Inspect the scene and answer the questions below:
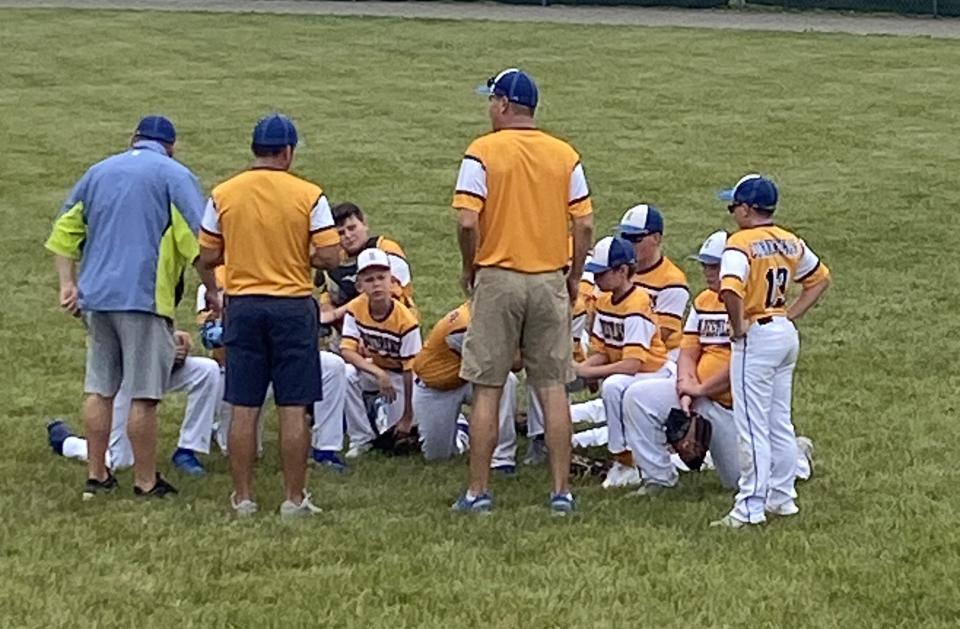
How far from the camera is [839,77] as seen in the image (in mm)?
27828

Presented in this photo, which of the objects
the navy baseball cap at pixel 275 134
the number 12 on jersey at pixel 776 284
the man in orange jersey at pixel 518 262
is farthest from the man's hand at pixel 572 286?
the navy baseball cap at pixel 275 134

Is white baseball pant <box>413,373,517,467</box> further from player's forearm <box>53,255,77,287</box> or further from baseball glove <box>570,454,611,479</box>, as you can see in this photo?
player's forearm <box>53,255,77,287</box>

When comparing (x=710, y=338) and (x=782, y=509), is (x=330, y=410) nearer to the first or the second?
(x=710, y=338)

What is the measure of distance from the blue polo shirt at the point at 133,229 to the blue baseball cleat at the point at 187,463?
112cm

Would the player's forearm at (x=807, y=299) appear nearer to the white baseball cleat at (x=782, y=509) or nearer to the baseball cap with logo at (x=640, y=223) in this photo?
the white baseball cleat at (x=782, y=509)

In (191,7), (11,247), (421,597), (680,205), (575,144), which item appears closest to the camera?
(421,597)

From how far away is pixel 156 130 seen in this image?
8.69 m

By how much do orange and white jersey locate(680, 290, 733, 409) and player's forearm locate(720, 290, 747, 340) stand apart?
0.70 metres

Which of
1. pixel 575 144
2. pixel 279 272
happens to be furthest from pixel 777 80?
pixel 279 272

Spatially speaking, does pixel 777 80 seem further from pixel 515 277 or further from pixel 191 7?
pixel 515 277

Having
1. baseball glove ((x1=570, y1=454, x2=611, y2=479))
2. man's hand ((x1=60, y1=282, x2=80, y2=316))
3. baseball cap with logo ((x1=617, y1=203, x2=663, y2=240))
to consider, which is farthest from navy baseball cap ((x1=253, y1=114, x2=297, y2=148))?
baseball glove ((x1=570, y1=454, x2=611, y2=479))

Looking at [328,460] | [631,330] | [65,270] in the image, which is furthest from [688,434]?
[65,270]

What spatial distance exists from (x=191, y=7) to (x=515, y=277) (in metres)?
30.7

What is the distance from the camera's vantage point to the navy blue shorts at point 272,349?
26.1 feet
